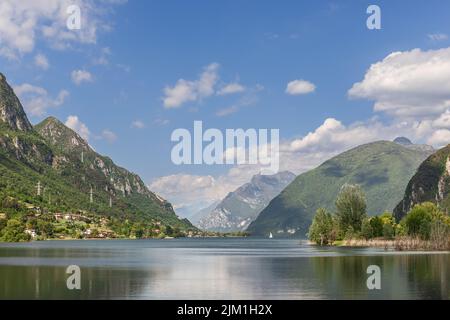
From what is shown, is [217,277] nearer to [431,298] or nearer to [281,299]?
[281,299]

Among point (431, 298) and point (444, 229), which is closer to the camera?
point (431, 298)

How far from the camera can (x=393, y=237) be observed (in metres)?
200

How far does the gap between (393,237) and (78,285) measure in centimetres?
15166

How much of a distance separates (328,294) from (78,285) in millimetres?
27906

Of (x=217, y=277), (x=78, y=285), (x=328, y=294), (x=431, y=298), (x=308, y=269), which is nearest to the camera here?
(x=431, y=298)

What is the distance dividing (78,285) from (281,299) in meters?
24.2
